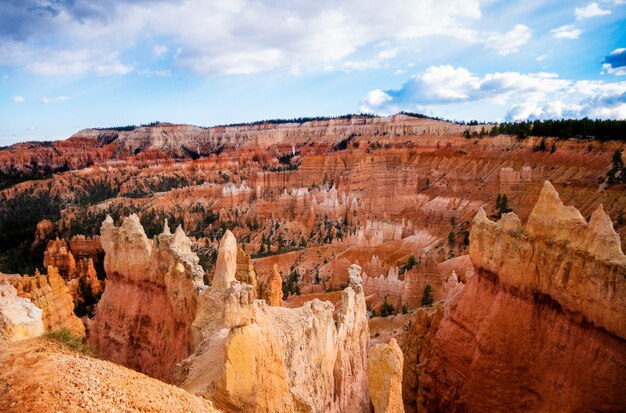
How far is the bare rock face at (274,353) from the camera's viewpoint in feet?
28.9

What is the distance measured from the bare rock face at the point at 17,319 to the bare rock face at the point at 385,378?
7.93 m

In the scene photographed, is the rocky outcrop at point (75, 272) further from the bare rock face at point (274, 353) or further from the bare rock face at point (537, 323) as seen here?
the bare rock face at point (537, 323)

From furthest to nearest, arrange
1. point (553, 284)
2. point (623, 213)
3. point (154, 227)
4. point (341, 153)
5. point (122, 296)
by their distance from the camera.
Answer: point (341, 153), point (154, 227), point (623, 213), point (122, 296), point (553, 284)

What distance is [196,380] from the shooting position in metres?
9.92

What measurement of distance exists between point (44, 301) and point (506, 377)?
23097 mm

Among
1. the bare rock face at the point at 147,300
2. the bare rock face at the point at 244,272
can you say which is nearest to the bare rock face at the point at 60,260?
the bare rock face at the point at 147,300

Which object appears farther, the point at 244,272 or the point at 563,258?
the point at 244,272

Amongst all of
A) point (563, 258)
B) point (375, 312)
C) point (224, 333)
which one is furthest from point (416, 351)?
point (375, 312)

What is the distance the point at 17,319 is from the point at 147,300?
798cm

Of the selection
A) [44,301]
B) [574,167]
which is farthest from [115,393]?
[574,167]

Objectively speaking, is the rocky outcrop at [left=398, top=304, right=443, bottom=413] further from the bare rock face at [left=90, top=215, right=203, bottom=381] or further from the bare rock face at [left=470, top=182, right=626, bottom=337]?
the bare rock face at [left=90, top=215, right=203, bottom=381]

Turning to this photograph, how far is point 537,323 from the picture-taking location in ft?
49.9

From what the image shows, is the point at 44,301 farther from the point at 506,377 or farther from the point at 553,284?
the point at 553,284

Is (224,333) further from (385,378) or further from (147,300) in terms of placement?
(147,300)
